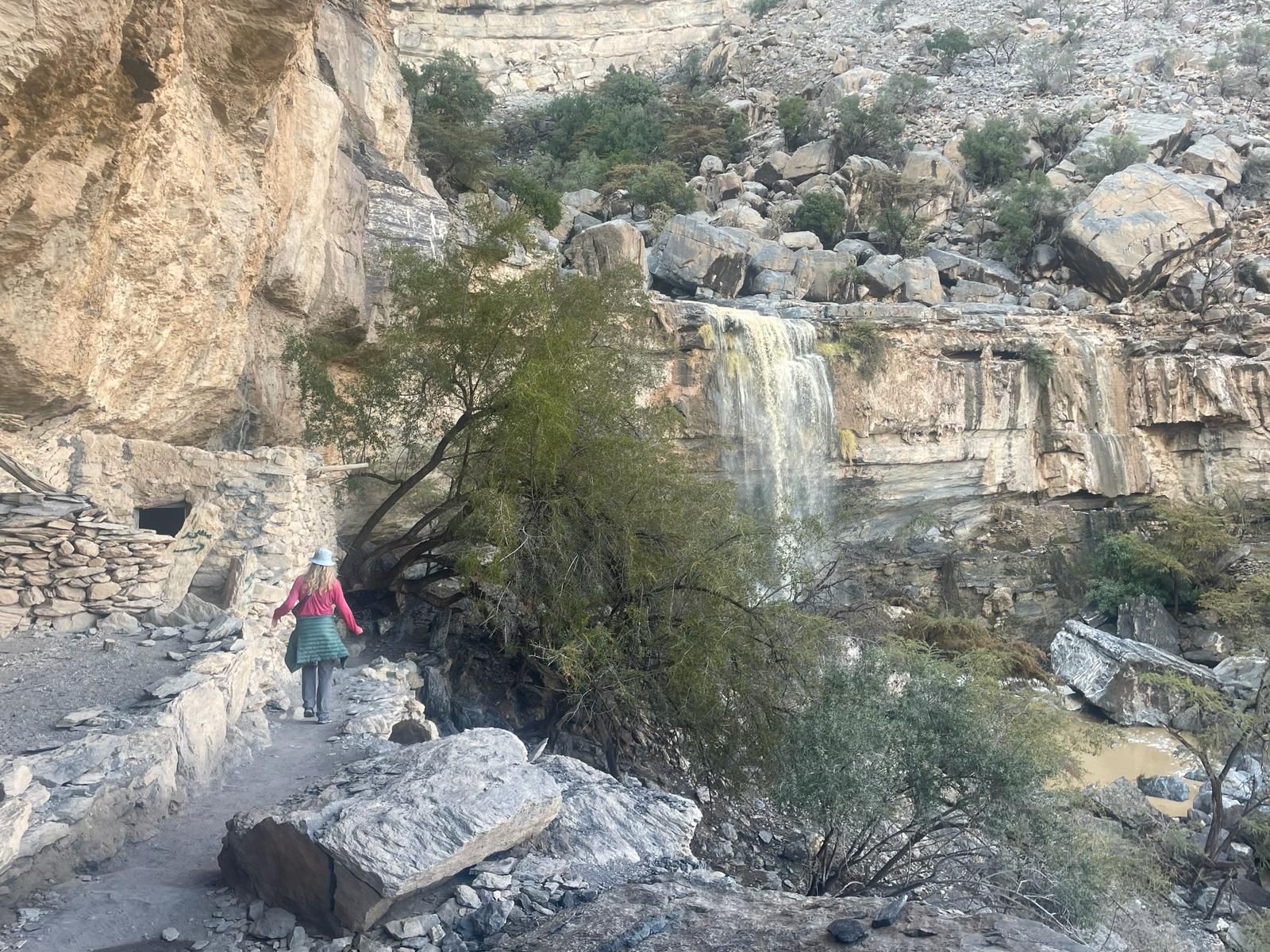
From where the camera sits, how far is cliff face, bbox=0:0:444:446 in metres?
5.54

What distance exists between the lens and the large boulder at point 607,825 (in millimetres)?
4824

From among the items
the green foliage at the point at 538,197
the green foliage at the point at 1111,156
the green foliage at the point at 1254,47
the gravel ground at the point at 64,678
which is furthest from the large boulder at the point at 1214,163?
the gravel ground at the point at 64,678

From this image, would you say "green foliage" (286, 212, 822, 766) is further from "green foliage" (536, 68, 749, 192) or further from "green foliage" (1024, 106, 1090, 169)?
"green foliage" (1024, 106, 1090, 169)

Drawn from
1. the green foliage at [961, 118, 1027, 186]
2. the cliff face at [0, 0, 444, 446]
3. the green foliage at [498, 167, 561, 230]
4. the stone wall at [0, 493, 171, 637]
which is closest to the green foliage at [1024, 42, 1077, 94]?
the green foliage at [961, 118, 1027, 186]

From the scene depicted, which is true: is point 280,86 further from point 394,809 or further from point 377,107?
point 394,809

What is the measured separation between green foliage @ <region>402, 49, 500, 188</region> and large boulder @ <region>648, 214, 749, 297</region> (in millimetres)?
5029

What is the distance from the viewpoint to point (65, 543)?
6.31m

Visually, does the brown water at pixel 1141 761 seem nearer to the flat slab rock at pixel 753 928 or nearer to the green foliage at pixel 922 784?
the green foliage at pixel 922 784

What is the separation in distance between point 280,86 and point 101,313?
346 centimetres

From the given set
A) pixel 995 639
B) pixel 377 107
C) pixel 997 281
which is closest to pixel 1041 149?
pixel 997 281

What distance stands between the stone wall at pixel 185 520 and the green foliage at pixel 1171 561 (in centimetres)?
1761

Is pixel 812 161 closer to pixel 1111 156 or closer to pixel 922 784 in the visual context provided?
pixel 1111 156

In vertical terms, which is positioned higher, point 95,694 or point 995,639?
point 95,694

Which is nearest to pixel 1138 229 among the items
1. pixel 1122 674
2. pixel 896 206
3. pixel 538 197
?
pixel 896 206
